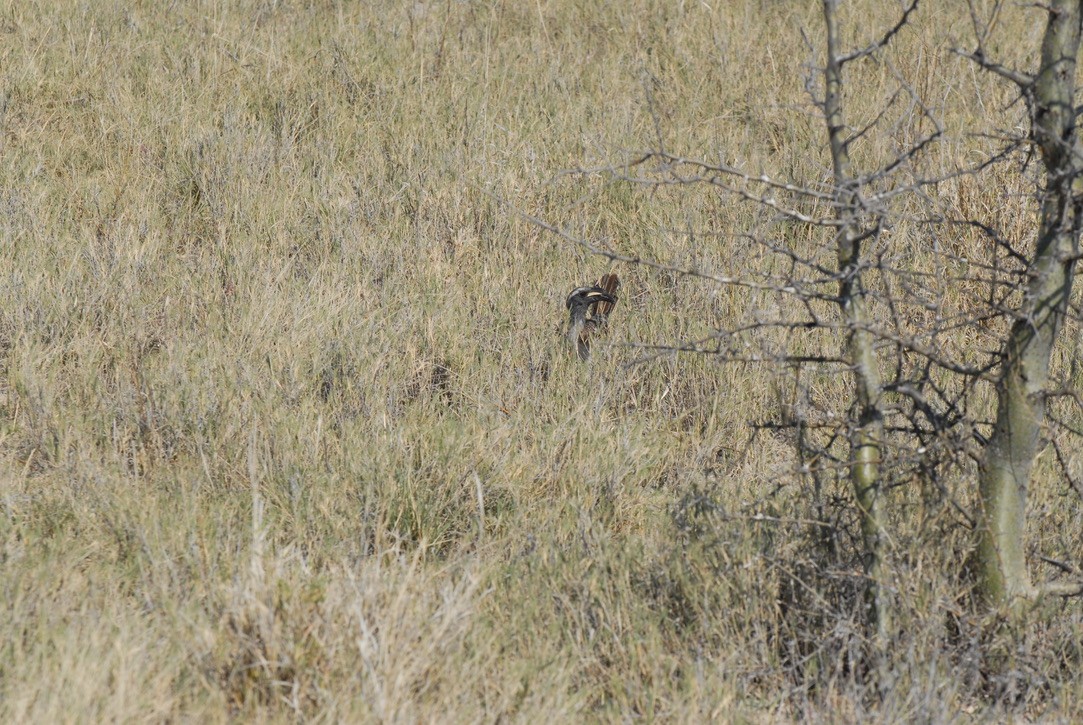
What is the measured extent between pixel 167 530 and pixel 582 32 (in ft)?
15.3

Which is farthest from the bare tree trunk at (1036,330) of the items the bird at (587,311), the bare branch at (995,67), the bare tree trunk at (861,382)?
the bird at (587,311)

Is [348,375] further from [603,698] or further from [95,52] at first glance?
[95,52]

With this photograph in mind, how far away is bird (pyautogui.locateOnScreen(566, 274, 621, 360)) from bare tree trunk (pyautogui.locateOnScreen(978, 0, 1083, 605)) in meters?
1.78

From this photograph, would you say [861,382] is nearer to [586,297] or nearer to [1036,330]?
[1036,330]

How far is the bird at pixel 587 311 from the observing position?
430 cm

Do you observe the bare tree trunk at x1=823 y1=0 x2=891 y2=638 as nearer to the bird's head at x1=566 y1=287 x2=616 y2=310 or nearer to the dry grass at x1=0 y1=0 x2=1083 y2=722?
the dry grass at x1=0 y1=0 x2=1083 y2=722

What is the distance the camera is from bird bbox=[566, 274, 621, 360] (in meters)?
4.30

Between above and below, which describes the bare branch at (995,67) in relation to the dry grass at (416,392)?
above

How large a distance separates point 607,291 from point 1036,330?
2.10 metres

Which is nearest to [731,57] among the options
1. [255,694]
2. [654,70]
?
[654,70]

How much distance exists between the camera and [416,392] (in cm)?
416

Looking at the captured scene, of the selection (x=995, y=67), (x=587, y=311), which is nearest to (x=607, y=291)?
(x=587, y=311)

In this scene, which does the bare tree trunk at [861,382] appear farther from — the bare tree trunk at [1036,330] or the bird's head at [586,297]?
the bird's head at [586,297]

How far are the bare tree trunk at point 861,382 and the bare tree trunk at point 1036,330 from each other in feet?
0.88
